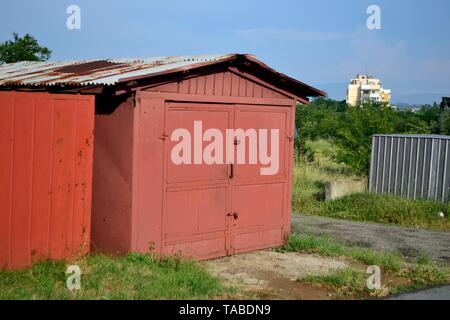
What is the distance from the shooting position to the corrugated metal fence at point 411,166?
14055 millimetres

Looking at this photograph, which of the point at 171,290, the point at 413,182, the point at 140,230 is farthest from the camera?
the point at 413,182

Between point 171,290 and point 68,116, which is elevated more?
point 68,116

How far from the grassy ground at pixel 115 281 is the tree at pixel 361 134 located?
35.2 feet

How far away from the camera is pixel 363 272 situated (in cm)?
794

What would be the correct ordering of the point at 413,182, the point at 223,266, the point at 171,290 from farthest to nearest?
the point at 413,182
the point at 223,266
the point at 171,290

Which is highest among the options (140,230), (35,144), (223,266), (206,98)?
(206,98)

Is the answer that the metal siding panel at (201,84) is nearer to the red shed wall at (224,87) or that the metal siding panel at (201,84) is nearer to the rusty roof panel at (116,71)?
the red shed wall at (224,87)

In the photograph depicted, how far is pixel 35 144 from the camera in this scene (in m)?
6.75

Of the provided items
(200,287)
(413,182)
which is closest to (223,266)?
(200,287)

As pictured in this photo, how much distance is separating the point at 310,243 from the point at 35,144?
4.82 metres

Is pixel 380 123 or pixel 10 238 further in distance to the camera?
pixel 380 123

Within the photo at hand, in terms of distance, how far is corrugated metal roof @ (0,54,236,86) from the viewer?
7630 millimetres

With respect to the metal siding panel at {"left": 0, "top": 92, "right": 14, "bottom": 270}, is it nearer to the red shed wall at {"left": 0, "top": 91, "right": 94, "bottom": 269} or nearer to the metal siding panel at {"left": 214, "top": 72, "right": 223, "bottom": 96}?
the red shed wall at {"left": 0, "top": 91, "right": 94, "bottom": 269}

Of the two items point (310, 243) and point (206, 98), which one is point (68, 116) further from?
point (310, 243)
